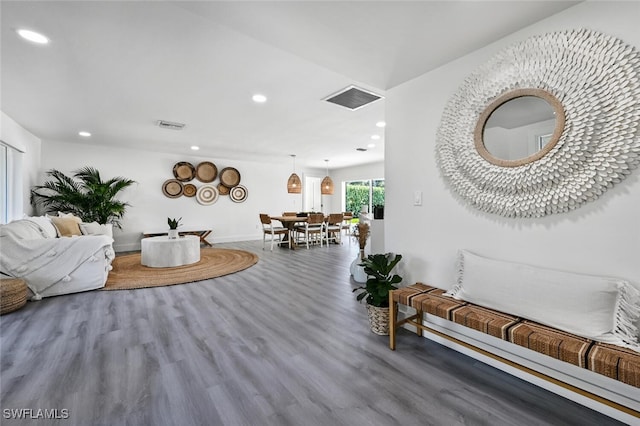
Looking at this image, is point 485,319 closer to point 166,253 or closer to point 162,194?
point 166,253

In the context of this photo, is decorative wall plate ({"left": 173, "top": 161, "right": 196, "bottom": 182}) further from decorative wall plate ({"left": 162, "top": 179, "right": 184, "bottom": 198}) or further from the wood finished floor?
the wood finished floor

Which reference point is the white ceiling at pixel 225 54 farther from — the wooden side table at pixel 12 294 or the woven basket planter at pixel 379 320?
the wooden side table at pixel 12 294

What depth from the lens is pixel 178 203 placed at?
7.54 m

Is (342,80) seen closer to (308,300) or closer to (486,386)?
(308,300)

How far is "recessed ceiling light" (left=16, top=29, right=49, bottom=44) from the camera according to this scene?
216cm

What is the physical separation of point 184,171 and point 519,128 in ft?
25.2

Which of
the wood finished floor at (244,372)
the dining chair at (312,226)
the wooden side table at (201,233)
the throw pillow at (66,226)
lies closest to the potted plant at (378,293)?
the wood finished floor at (244,372)

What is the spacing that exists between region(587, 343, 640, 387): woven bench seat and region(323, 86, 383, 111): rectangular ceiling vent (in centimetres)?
295

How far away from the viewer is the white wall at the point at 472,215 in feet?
4.83

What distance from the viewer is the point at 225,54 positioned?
8.13 ft

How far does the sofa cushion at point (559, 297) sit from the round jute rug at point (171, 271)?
364cm

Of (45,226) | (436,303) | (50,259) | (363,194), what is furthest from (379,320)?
(363,194)

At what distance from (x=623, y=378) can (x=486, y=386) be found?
0.69 m

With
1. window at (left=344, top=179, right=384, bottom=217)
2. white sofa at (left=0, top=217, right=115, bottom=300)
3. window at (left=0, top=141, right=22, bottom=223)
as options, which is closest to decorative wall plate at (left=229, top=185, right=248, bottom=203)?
window at (left=344, top=179, right=384, bottom=217)
